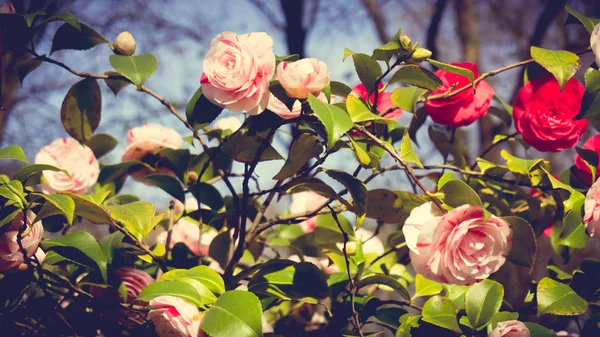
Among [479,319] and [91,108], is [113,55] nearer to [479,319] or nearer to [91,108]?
[91,108]

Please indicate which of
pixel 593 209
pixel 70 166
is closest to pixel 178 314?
pixel 70 166

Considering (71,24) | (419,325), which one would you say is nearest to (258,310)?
(419,325)

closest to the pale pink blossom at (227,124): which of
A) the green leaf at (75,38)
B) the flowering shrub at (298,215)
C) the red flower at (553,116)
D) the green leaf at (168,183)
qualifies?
the flowering shrub at (298,215)

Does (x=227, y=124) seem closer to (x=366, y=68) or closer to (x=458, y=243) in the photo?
(x=366, y=68)

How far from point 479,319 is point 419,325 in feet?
0.21

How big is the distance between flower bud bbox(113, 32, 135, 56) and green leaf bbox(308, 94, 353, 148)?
0.98 feet

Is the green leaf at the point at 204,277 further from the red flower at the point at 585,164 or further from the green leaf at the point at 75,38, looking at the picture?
the red flower at the point at 585,164

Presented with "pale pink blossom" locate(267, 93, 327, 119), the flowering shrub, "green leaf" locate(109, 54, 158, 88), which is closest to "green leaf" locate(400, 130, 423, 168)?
the flowering shrub

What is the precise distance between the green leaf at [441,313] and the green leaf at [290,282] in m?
0.12

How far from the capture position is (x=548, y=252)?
5.31 feet

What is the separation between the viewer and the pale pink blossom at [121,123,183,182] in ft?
2.78

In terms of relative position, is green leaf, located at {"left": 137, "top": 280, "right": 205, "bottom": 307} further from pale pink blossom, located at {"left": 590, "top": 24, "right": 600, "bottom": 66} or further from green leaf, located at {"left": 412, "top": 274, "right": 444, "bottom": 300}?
pale pink blossom, located at {"left": 590, "top": 24, "right": 600, "bottom": 66}

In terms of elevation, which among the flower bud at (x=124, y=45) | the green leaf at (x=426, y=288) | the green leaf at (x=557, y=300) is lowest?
the green leaf at (x=426, y=288)

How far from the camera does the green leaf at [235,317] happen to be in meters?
0.52
